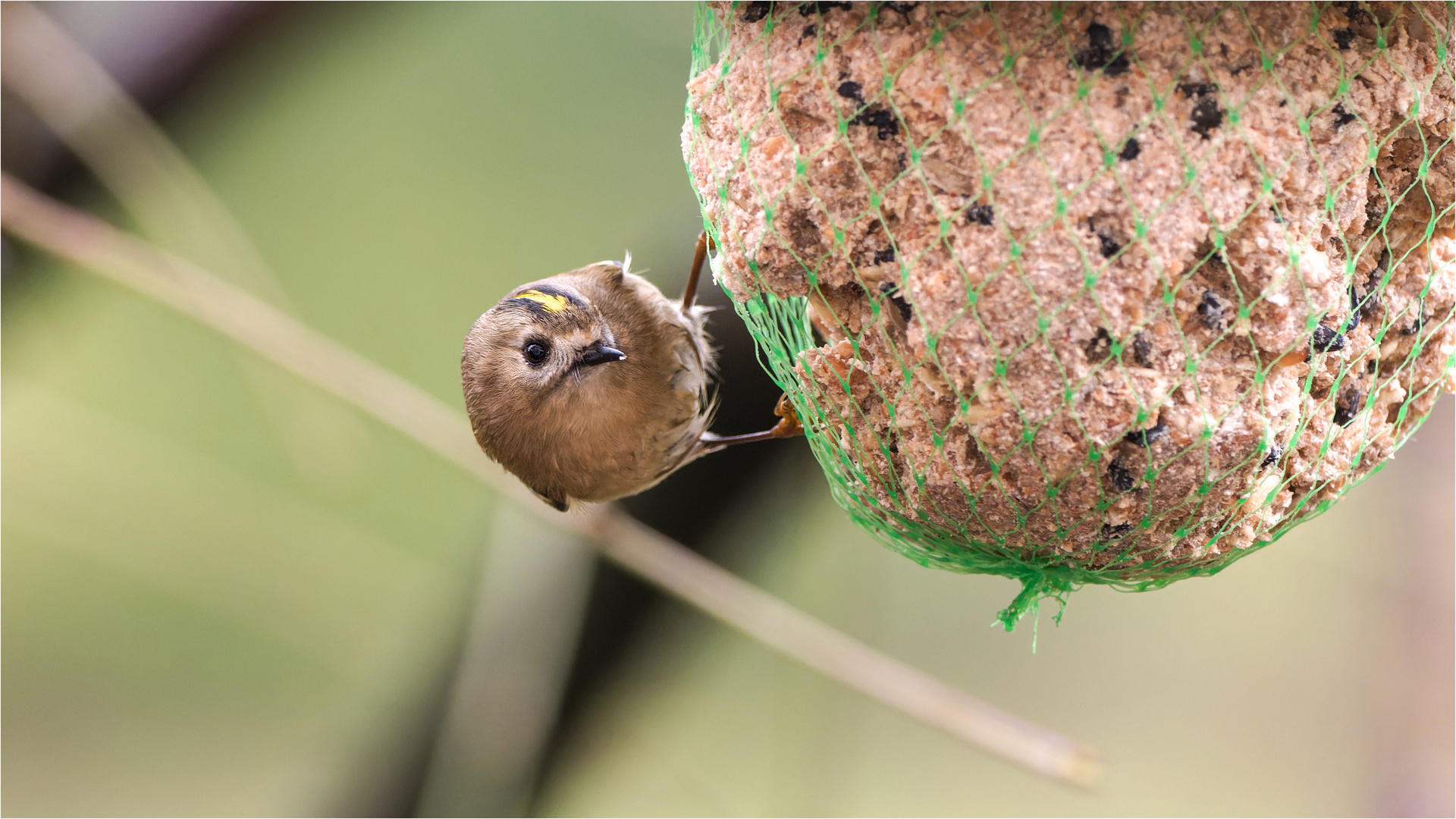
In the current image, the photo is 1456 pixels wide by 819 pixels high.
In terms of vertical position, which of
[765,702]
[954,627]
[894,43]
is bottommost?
[765,702]

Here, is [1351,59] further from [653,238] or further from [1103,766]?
[653,238]

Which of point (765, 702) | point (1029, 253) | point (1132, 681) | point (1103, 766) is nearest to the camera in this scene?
point (1029, 253)

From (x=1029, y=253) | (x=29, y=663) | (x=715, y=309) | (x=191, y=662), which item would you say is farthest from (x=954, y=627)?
(x=29, y=663)

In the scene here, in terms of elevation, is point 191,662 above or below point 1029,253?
below

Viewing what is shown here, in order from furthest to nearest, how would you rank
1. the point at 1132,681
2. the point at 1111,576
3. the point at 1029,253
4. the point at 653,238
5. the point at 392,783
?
1. the point at 1132,681
2. the point at 392,783
3. the point at 653,238
4. the point at 1111,576
5. the point at 1029,253

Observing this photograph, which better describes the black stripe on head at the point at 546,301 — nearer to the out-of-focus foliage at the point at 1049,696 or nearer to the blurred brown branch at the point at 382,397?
the blurred brown branch at the point at 382,397

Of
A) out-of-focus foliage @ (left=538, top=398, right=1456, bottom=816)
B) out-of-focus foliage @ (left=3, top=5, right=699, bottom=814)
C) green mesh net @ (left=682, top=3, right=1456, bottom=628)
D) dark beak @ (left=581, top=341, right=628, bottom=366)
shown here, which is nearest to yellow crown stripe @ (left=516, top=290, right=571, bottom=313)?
dark beak @ (left=581, top=341, right=628, bottom=366)

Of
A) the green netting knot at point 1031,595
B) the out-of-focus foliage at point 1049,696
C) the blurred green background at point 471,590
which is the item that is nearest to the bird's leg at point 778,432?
the blurred green background at point 471,590

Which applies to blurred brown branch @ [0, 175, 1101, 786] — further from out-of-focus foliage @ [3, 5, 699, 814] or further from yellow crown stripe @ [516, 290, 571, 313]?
out-of-focus foliage @ [3, 5, 699, 814]
